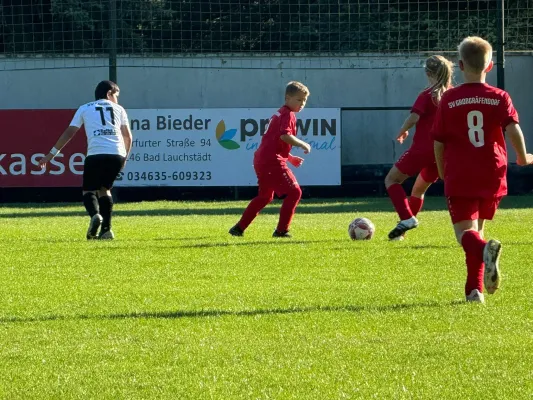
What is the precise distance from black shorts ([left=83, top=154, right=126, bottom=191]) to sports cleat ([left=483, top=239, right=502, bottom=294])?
6816mm

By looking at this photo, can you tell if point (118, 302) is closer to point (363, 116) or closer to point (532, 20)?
point (363, 116)

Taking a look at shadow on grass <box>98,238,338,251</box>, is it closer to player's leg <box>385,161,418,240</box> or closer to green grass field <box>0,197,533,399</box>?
green grass field <box>0,197,533,399</box>

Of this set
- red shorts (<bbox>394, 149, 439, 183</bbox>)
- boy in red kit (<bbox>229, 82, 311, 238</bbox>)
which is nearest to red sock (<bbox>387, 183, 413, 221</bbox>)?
red shorts (<bbox>394, 149, 439, 183</bbox>)

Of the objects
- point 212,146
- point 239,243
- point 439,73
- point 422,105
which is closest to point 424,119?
point 422,105

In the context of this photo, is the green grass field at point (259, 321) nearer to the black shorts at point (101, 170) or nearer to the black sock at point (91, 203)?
the black sock at point (91, 203)

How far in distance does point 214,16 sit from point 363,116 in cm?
500

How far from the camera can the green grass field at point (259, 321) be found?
5.11m

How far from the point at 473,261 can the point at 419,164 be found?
4.57 m

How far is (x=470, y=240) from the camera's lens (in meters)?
7.21

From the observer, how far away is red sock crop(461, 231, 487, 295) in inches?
283

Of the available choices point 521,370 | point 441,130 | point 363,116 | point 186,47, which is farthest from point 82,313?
point 186,47

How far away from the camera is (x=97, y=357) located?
5.73m

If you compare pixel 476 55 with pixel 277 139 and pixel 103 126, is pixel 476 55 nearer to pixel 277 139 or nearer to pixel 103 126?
pixel 277 139

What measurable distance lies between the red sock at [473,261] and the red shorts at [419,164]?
14.5 ft
